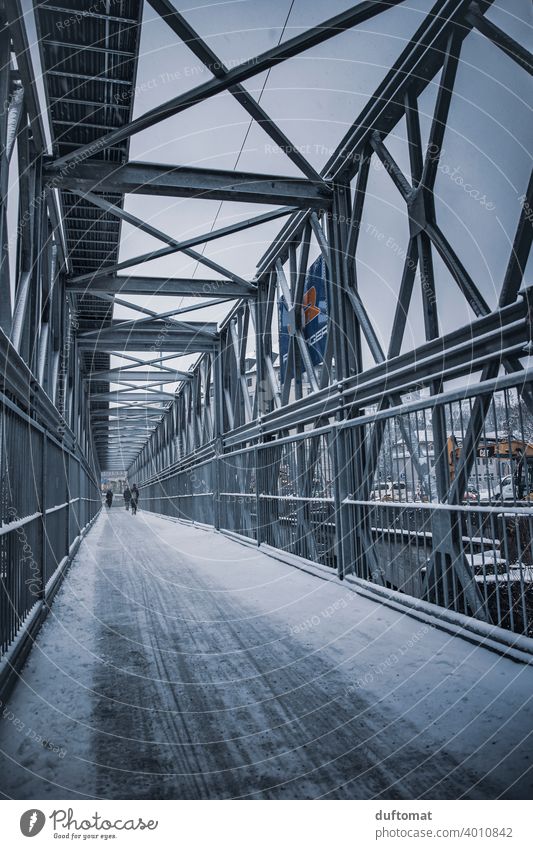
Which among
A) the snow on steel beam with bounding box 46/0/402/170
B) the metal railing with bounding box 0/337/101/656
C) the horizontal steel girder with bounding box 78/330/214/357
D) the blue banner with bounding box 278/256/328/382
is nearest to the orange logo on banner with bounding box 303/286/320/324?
the blue banner with bounding box 278/256/328/382

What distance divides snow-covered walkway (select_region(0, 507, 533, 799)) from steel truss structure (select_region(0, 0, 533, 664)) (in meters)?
0.65

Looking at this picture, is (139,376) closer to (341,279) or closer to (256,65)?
(341,279)

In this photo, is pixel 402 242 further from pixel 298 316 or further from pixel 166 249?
pixel 166 249

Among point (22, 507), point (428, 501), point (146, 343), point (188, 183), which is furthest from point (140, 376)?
point (428, 501)

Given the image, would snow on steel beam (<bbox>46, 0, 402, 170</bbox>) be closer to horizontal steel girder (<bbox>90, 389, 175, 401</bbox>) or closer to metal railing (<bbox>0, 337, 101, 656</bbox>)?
metal railing (<bbox>0, 337, 101, 656</bbox>)

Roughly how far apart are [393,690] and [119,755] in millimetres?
1668

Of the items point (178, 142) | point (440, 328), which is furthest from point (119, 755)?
point (178, 142)

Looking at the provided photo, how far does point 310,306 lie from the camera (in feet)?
32.0

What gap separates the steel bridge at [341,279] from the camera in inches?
174

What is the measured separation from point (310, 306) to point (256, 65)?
4.14 m

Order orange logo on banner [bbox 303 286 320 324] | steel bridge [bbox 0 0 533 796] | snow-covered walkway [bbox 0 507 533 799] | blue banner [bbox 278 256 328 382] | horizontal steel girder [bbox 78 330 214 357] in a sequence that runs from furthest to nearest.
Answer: horizontal steel girder [bbox 78 330 214 357], orange logo on banner [bbox 303 286 320 324], blue banner [bbox 278 256 328 382], steel bridge [bbox 0 0 533 796], snow-covered walkway [bbox 0 507 533 799]

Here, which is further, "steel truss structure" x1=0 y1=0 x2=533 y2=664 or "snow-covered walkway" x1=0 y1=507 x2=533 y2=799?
"steel truss structure" x1=0 y1=0 x2=533 y2=664

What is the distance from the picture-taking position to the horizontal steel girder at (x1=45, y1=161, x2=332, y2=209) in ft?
25.3

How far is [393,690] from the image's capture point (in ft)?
11.4
